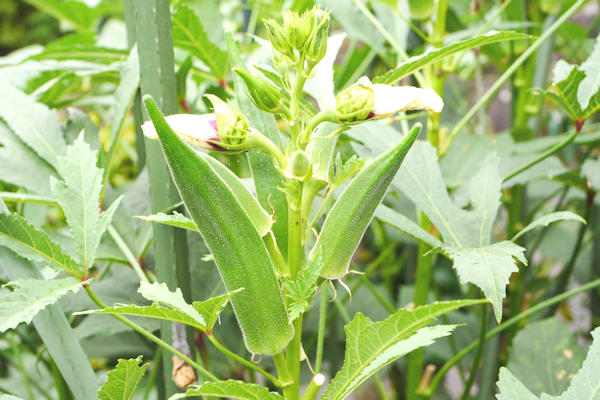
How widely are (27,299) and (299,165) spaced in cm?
A: 15

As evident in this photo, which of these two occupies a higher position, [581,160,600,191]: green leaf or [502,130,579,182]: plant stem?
[502,130,579,182]: plant stem

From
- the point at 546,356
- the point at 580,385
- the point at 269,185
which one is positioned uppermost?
the point at 269,185

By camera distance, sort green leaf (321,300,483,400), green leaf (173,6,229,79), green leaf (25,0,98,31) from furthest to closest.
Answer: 1. green leaf (25,0,98,31)
2. green leaf (173,6,229,79)
3. green leaf (321,300,483,400)

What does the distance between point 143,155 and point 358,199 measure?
0.29 metres

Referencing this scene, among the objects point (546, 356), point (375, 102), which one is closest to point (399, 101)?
point (375, 102)

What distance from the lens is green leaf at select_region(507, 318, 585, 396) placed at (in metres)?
0.48

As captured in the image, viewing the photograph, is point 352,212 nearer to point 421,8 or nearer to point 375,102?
point 375,102

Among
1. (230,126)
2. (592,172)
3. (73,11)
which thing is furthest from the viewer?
(73,11)

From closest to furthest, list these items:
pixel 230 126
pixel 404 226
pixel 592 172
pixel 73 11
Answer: pixel 230 126
pixel 404 226
pixel 592 172
pixel 73 11

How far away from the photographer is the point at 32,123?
1.35 feet

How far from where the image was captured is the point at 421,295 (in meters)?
0.46

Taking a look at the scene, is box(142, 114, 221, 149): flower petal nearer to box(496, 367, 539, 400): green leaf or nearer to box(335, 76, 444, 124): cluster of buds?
box(335, 76, 444, 124): cluster of buds

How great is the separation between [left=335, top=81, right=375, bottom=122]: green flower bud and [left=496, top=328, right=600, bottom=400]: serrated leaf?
153mm

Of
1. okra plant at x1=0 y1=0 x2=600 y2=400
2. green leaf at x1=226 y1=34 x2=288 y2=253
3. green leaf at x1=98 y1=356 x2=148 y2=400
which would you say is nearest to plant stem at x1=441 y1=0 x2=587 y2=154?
okra plant at x1=0 y1=0 x2=600 y2=400
